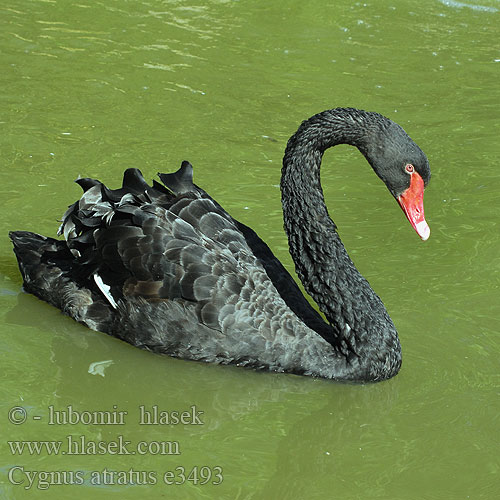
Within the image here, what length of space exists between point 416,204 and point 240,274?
37.6 inches

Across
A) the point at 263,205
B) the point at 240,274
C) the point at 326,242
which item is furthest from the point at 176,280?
the point at 263,205

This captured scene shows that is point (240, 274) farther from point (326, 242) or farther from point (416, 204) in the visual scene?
point (416, 204)

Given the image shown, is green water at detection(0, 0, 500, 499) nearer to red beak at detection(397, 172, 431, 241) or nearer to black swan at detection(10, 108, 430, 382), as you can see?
black swan at detection(10, 108, 430, 382)

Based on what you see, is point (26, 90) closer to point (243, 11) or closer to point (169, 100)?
point (169, 100)

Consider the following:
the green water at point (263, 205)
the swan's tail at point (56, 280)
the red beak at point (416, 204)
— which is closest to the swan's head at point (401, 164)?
the red beak at point (416, 204)

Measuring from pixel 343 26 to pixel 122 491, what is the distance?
25.0ft

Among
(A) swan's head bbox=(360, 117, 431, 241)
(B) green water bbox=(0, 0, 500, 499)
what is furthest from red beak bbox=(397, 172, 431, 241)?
(B) green water bbox=(0, 0, 500, 499)

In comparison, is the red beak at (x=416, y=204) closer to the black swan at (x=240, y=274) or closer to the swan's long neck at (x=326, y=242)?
the black swan at (x=240, y=274)

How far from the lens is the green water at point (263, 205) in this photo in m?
4.23

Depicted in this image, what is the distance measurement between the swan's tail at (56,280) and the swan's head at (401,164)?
1.61 meters

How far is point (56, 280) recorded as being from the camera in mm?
5461

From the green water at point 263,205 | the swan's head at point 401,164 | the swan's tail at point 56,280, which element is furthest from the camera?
the swan's tail at point 56,280

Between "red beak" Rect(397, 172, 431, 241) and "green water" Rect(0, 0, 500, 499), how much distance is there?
2.10ft

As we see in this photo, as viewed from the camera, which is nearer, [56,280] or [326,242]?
[326,242]
